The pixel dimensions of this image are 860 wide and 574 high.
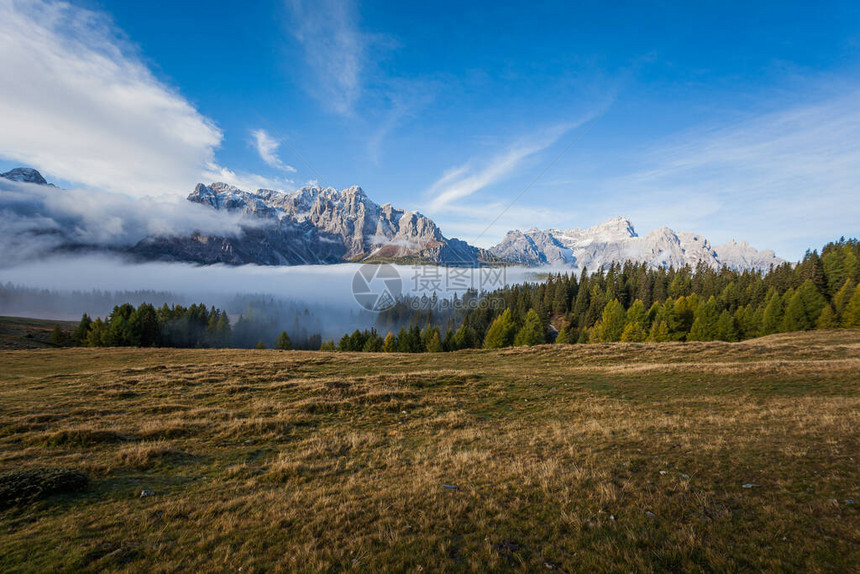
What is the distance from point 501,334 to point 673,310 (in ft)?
115

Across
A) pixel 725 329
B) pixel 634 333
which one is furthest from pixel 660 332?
pixel 725 329

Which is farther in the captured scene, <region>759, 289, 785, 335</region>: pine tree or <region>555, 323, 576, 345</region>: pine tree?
<region>555, 323, 576, 345</region>: pine tree

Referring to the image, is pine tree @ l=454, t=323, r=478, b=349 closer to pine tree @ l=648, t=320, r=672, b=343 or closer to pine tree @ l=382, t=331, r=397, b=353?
pine tree @ l=382, t=331, r=397, b=353

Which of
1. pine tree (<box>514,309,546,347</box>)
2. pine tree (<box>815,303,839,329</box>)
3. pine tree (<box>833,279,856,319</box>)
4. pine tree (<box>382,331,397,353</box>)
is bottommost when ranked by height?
pine tree (<box>382,331,397,353</box>)

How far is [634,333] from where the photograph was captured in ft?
212

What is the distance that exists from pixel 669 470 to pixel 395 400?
14566mm

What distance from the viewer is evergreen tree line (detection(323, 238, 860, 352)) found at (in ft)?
197

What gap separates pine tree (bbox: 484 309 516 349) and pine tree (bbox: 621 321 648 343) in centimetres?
2287

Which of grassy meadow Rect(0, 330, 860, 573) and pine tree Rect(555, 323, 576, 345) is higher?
grassy meadow Rect(0, 330, 860, 573)

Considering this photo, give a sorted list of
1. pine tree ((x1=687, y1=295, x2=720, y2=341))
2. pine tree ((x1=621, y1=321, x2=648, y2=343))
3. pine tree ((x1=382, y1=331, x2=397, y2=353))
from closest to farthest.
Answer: pine tree ((x1=687, y1=295, x2=720, y2=341)) → pine tree ((x1=621, y1=321, x2=648, y2=343)) → pine tree ((x1=382, y1=331, x2=397, y2=353))

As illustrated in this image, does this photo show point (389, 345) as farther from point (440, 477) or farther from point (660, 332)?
point (440, 477)

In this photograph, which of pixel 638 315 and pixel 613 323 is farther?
pixel 613 323

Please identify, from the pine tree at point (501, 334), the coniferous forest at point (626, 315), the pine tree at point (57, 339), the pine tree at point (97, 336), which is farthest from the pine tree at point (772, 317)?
Answer: the pine tree at point (57, 339)

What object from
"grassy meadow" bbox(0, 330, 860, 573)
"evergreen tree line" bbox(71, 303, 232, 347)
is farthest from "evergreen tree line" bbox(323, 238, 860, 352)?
"grassy meadow" bbox(0, 330, 860, 573)
